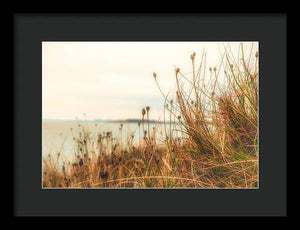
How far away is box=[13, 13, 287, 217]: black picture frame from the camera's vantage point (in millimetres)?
3055

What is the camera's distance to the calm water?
123 inches

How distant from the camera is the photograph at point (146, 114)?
313 centimetres

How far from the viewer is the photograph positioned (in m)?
3.13

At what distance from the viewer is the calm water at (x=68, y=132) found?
10.3 feet

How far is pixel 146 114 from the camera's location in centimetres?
316
